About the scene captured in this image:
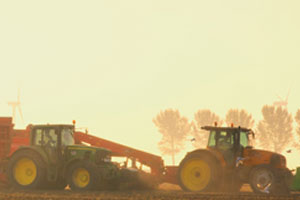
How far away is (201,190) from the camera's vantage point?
923 inches

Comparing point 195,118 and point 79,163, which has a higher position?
point 195,118

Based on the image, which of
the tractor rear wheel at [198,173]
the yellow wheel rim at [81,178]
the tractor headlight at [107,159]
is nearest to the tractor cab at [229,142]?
the tractor rear wheel at [198,173]

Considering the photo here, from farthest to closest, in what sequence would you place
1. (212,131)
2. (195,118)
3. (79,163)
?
(195,118) < (212,131) < (79,163)

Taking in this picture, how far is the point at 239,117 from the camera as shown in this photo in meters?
82.0

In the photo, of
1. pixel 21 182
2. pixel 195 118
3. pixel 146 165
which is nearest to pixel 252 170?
pixel 146 165

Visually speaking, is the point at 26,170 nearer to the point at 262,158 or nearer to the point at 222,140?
the point at 222,140

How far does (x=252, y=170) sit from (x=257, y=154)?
70 cm

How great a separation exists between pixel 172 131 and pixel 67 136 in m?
67.5

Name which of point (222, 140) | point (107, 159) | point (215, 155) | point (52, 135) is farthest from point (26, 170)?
point (222, 140)

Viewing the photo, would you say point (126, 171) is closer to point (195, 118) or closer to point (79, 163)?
point (79, 163)

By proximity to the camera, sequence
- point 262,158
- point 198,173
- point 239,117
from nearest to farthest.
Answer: point 262,158
point 198,173
point 239,117

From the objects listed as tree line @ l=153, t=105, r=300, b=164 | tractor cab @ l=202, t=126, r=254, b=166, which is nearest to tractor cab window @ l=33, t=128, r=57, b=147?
tractor cab @ l=202, t=126, r=254, b=166

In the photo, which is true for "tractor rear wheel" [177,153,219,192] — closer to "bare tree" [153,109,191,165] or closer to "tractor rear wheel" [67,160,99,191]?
"tractor rear wheel" [67,160,99,191]

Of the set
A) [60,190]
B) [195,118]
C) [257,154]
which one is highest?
[195,118]
